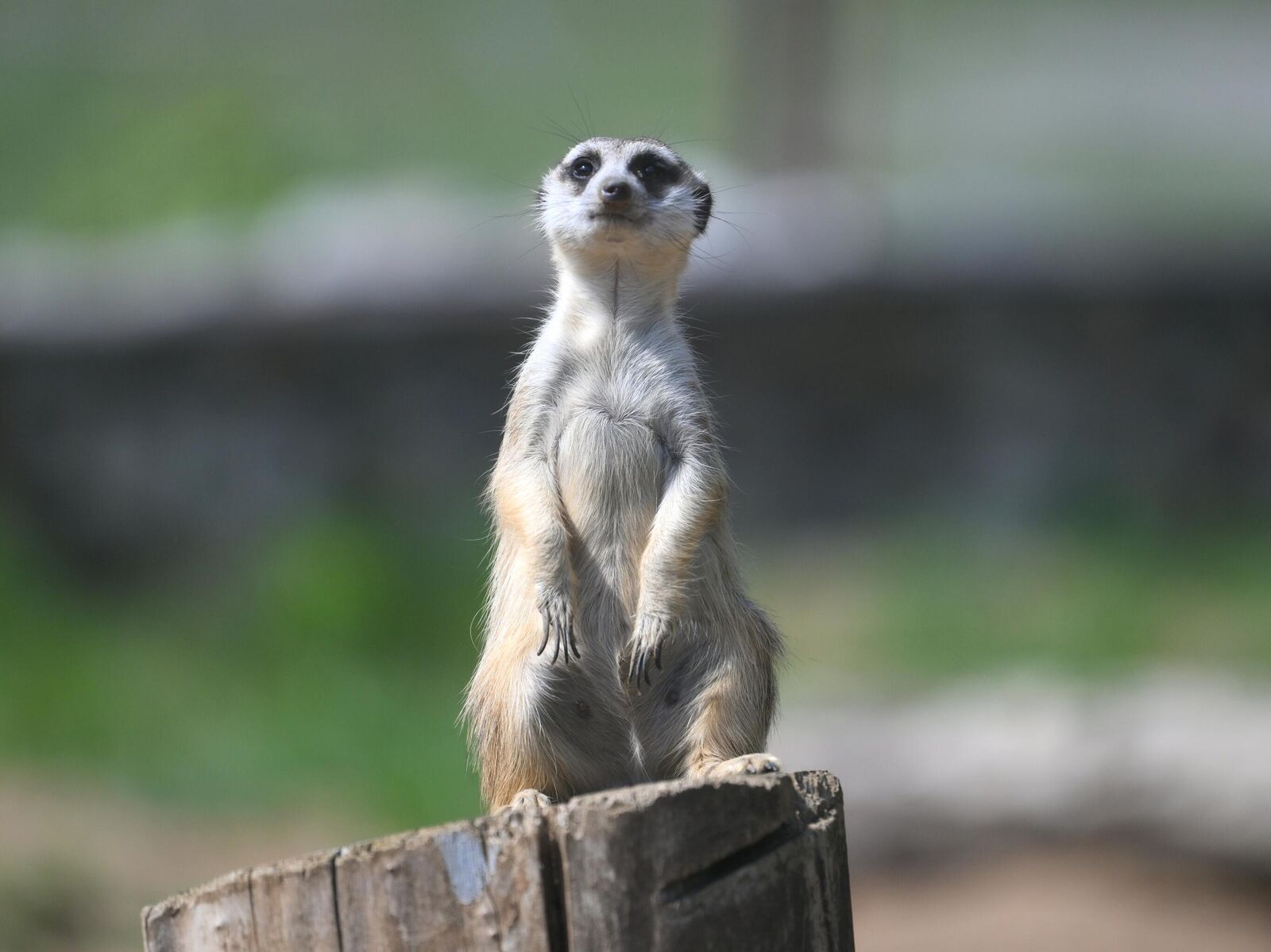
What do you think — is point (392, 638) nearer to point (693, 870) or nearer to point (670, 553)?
point (670, 553)

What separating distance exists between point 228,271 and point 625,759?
7.46 m

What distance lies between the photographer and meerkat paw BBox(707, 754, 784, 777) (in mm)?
3133

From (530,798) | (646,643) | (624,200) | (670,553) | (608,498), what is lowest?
(530,798)

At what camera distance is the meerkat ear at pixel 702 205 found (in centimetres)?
428

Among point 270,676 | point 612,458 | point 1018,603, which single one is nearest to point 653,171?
point 612,458

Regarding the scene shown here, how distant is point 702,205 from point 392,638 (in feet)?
16.7

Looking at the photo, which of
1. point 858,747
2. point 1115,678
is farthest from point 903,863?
point 1115,678

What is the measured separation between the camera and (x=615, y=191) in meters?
3.90

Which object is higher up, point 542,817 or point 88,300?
point 88,300

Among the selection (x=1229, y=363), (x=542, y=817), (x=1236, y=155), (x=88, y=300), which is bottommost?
(x=542, y=817)

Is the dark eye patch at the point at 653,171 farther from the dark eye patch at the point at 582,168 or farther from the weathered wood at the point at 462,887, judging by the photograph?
the weathered wood at the point at 462,887

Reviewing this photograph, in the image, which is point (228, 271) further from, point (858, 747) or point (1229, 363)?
point (1229, 363)

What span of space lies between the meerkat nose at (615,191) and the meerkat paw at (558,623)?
1.02 meters

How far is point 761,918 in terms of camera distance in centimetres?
244
